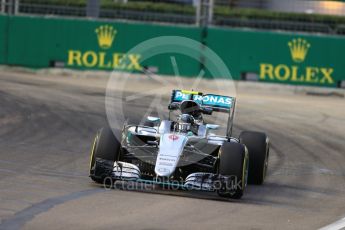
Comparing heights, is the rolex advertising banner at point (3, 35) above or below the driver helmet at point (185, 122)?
below

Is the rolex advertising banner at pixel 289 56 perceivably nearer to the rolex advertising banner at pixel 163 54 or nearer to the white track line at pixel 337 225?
the rolex advertising banner at pixel 163 54

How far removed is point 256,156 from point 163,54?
15.9 metres

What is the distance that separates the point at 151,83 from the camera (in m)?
26.7

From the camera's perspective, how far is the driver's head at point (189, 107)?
1117 cm

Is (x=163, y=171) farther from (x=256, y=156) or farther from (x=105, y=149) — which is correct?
(x=256, y=156)

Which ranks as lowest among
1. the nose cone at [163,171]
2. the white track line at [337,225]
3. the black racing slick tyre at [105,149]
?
the white track line at [337,225]

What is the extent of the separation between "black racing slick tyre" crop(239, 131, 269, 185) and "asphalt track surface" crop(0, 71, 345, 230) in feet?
0.72

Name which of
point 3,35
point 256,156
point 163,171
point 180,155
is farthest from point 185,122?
point 3,35

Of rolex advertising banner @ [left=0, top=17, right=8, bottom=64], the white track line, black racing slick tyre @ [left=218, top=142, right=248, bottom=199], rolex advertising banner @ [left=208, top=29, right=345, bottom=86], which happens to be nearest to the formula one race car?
black racing slick tyre @ [left=218, top=142, right=248, bottom=199]

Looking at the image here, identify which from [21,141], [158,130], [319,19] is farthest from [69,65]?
[158,130]

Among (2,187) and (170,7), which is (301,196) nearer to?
(2,187)

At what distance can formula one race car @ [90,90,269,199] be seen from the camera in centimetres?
1008

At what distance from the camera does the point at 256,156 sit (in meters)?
11.6
